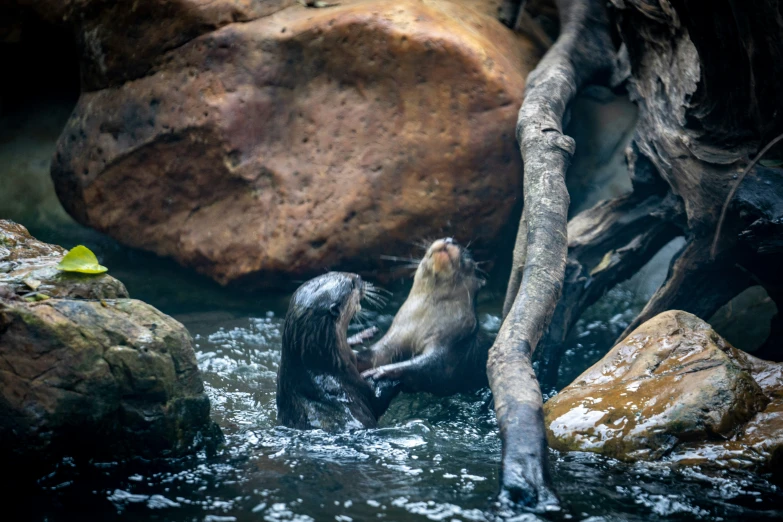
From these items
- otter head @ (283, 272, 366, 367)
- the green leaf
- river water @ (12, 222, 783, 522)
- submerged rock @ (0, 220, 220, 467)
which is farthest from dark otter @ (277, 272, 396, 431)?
the green leaf

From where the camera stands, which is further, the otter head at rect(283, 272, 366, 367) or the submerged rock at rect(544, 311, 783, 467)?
the otter head at rect(283, 272, 366, 367)

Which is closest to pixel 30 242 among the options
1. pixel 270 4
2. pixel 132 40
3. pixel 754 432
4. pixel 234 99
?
pixel 234 99

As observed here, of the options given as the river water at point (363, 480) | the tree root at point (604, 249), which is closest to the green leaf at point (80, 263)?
the river water at point (363, 480)

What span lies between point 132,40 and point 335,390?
301cm

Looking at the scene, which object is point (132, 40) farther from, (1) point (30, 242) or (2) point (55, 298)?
(2) point (55, 298)

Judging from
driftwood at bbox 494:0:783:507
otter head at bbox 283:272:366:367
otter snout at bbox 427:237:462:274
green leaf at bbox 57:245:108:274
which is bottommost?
otter head at bbox 283:272:366:367

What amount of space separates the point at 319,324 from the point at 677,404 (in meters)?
1.85

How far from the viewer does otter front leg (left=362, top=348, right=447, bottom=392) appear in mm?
3830

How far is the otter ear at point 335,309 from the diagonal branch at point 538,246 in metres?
0.97

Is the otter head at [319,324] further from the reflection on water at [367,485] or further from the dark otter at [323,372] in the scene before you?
the reflection on water at [367,485]

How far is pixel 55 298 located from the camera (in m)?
2.49

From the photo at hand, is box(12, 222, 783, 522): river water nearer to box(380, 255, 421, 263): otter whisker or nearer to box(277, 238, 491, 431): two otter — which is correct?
box(277, 238, 491, 431): two otter

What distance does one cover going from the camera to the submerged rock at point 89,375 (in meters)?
2.26

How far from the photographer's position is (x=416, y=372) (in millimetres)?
3904
